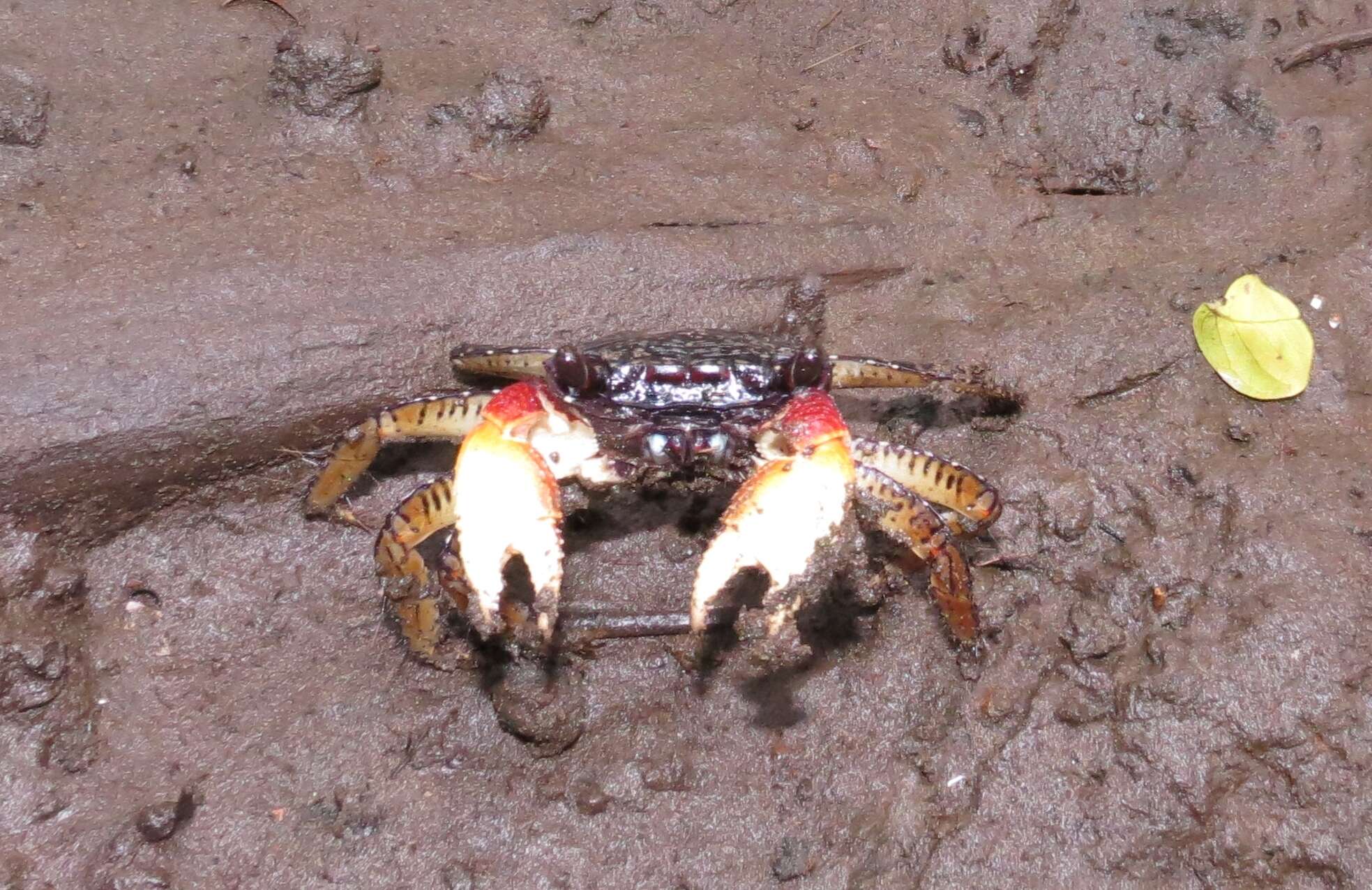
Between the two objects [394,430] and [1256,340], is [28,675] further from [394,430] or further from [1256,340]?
[1256,340]

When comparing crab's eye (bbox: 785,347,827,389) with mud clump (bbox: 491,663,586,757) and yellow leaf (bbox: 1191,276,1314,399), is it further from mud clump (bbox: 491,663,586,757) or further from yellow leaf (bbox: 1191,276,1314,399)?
yellow leaf (bbox: 1191,276,1314,399)

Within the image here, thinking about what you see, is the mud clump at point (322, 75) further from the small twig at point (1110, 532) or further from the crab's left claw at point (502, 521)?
the small twig at point (1110, 532)

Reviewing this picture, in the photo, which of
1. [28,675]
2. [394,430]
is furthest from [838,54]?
[28,675]

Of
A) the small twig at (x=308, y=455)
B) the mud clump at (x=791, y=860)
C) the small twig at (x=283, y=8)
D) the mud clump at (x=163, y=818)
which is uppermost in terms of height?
the small twig at (x=283, y=8)

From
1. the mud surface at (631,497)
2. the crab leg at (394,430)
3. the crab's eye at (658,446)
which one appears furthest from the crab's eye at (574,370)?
the mud surface at (631,497)

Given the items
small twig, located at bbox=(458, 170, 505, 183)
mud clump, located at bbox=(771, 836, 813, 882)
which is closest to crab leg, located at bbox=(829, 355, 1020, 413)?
mud clump, located at bbox=(771, 836, 813, 882)

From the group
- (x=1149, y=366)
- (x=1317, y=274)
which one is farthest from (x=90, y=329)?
(x=1317, y=274)
